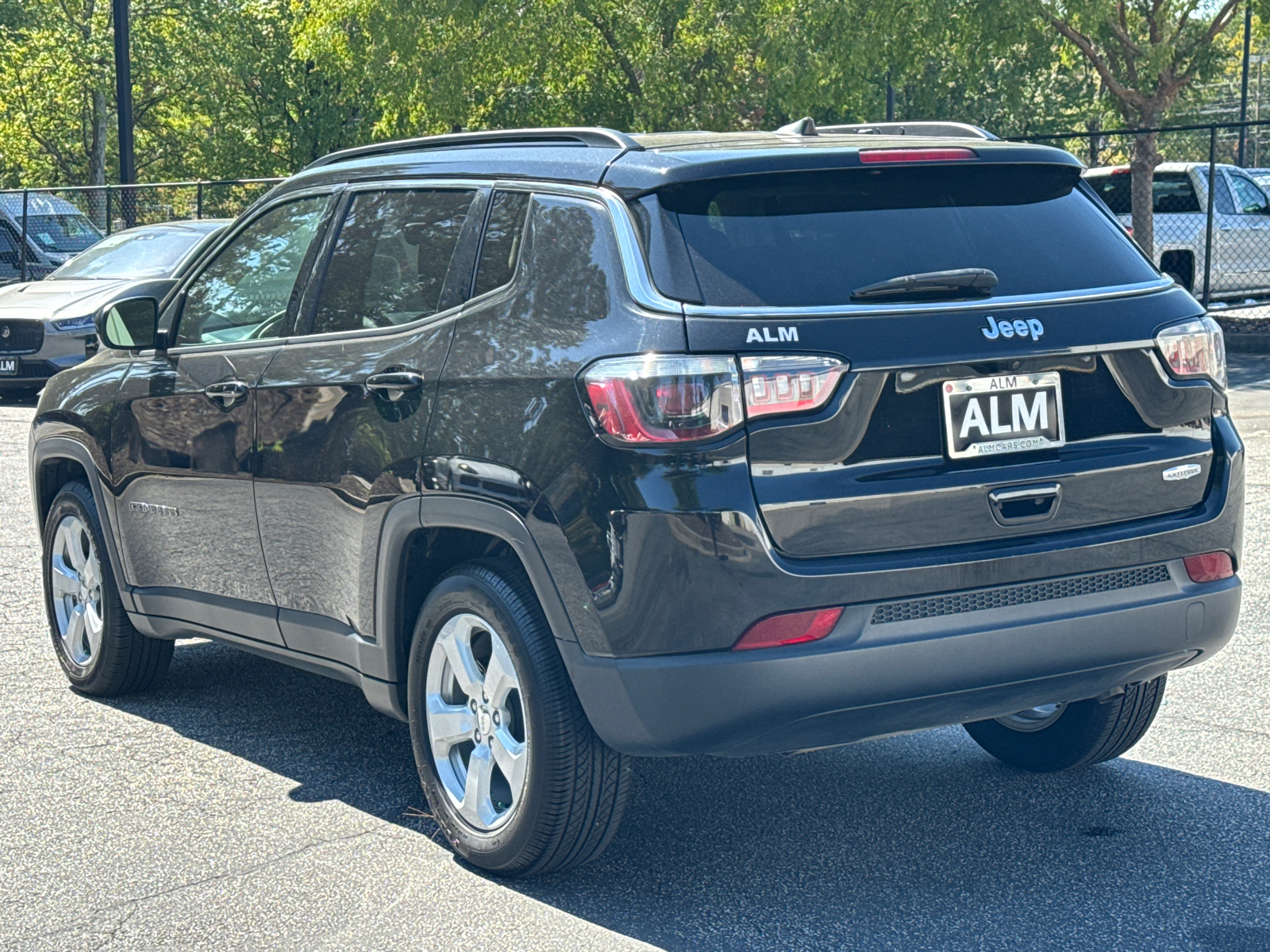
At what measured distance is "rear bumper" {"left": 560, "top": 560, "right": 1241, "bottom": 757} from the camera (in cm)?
353

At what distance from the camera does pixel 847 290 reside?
12.1 ft

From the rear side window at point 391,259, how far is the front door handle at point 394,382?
18 centimetres

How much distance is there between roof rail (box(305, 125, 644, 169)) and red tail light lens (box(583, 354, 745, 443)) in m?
0.73

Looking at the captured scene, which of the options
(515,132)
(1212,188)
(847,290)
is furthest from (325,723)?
(1212,188)

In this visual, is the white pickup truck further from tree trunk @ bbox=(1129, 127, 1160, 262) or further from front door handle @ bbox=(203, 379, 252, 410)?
front door handle @ bbox=(203, 379, 252, 410)

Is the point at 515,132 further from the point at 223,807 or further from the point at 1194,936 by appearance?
the point at 1194,936

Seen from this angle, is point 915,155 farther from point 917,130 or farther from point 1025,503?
point 1025,503

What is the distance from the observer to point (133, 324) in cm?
539

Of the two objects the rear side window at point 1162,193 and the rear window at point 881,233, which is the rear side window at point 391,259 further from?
the rear side window at point 1162,193

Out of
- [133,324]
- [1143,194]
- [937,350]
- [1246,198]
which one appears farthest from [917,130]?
[1246,198]

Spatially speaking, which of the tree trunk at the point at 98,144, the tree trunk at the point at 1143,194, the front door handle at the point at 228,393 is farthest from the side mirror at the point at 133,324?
the tree trunk at the point at 98,144

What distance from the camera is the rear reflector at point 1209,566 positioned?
4008 mm

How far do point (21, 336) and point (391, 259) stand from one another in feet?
42.3

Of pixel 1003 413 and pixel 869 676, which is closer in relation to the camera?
pixel 869 676
